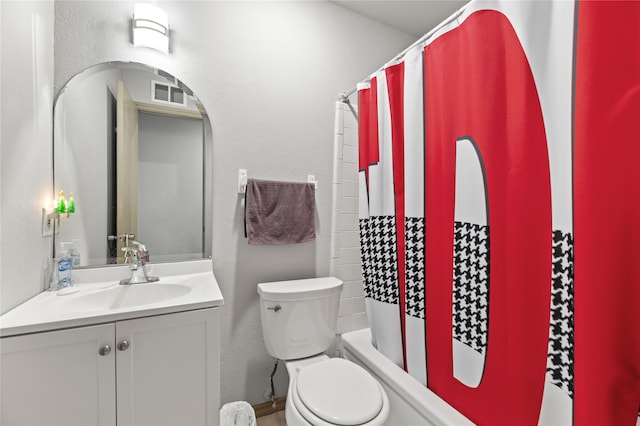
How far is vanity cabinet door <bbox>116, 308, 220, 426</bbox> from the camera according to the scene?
106 centimetres

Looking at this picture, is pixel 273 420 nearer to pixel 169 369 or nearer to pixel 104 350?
A: pixel 169 369

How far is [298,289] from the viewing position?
1608 mm

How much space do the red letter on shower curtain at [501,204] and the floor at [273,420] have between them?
1.00 meters

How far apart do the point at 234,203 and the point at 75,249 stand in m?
0.76

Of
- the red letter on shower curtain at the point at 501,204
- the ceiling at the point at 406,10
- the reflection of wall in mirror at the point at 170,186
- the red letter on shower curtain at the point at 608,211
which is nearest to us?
Answer: the red letter on shower curtain at the point at 608,211

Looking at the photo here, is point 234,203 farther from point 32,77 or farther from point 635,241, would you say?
point 635,241

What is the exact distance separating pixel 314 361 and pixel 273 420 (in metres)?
0.48

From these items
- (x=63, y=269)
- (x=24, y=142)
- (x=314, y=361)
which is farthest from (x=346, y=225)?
(x=24, y=142)

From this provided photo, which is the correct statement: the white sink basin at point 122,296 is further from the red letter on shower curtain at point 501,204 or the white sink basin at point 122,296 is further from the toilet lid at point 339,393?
the red letter on shower curtain at point 501,204

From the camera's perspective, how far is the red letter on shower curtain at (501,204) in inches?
35.5

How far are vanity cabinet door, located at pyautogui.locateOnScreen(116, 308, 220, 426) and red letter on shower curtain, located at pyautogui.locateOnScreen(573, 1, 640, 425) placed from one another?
3.91 ft

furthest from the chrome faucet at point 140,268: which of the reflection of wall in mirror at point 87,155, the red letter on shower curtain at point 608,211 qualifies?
the red letter on shower curtain at point 608,211

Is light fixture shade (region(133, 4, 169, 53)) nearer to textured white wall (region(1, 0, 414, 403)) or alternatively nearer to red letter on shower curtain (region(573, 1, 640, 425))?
textured white wall (region(1, 0, 414, 403))

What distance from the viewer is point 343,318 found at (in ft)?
6.38
